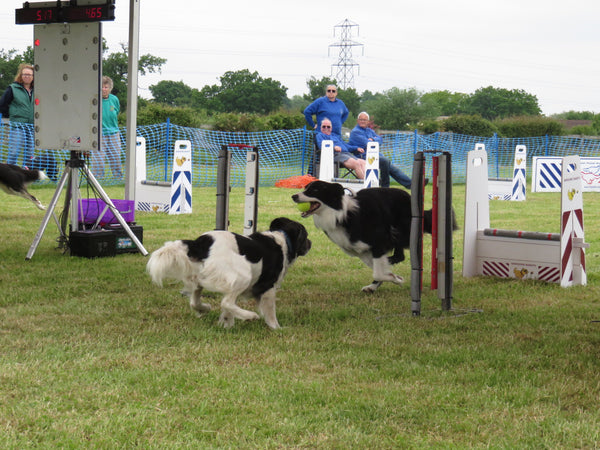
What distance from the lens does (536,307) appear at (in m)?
5.30

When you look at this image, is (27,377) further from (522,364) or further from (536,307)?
(536,307)

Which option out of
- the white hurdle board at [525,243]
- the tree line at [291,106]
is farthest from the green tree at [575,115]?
the white hurdle board at [525,243]

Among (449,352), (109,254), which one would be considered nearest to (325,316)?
(449,352)

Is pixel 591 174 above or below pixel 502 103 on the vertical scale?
below

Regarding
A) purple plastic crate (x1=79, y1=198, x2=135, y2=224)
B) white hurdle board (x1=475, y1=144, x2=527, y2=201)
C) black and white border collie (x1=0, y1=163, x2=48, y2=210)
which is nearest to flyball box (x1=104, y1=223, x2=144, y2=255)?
purple plastic crate (x1=79, y1=198, x2=135, y2=224)

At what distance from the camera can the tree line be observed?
30391 millimetres

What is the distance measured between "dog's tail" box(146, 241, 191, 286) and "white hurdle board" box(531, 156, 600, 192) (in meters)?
15.6

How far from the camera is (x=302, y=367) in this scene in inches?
145

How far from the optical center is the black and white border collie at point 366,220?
5.66 metres

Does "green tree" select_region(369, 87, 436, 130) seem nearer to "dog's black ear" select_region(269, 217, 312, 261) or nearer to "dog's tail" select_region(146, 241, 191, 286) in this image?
"dog's black ear" select_region(269, 217, 312, 261)

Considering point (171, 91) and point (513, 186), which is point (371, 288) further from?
point (171, 91)

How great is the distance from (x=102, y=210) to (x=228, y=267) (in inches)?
148

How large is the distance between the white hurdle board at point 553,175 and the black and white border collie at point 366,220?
1329cm

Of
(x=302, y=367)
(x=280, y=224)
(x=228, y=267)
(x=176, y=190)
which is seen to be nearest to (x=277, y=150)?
(x=176, y=190)
